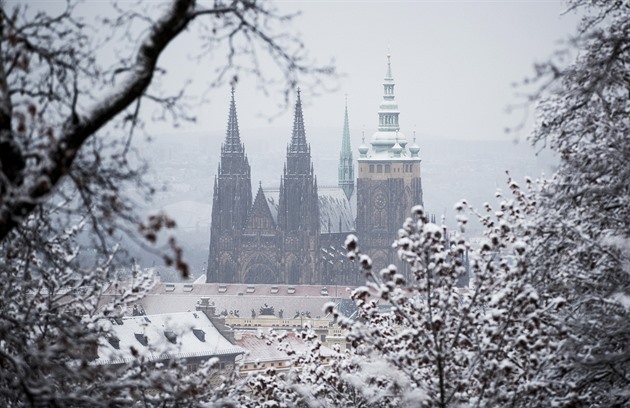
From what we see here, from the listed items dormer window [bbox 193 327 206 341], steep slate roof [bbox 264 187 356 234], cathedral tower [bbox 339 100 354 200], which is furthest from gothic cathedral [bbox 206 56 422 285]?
dormer window [bbox 193 327 206 341]

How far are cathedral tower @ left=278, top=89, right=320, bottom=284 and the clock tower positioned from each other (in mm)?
5303

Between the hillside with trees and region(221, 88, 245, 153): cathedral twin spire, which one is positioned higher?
region(221, 88, 245, 153): cathedral twin spire

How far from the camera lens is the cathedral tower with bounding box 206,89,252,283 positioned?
3895 inches

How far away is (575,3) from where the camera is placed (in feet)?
32.2

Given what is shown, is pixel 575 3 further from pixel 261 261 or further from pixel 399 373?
pixel 261 261

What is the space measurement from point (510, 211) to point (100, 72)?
587cm

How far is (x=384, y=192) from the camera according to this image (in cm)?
10444

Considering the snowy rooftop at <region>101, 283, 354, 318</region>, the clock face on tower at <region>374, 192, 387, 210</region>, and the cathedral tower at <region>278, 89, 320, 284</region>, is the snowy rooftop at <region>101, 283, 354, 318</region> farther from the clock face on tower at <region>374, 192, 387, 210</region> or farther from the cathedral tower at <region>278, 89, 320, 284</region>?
the clock face on tower at <region>374, 192, 387, 210</region>

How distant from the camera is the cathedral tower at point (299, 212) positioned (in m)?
98.6

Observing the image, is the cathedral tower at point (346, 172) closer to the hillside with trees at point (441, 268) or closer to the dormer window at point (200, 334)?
the dormer window at point (200, 334)

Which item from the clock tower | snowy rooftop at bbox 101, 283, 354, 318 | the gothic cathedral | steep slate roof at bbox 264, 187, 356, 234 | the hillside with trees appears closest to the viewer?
the hillside with trees

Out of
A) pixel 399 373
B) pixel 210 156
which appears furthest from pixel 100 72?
pixel 210 156

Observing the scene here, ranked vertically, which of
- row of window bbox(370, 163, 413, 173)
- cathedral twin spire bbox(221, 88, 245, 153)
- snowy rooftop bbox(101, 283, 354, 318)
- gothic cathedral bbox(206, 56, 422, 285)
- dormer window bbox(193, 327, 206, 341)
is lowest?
dormer window bbox(193, 327, 206, 341)

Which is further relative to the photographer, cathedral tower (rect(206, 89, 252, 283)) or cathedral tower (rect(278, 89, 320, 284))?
cathedral tower (rect(206, 89, 252, 283))
